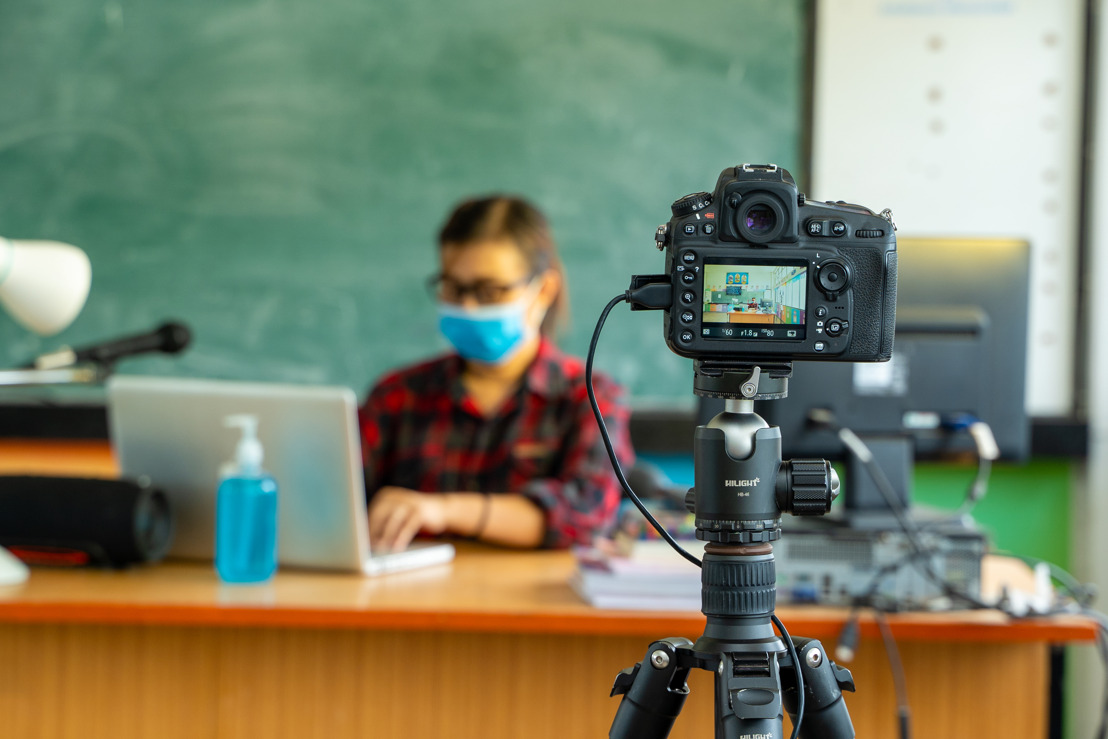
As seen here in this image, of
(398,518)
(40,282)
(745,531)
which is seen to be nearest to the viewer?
(745,531)

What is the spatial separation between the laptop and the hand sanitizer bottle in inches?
1.3

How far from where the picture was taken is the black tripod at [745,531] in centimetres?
61

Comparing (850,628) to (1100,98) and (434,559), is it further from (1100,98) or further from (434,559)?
(1100,98)

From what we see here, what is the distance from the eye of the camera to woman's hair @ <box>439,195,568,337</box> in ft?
6.08

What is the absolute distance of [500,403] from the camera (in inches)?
76.2

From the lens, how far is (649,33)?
2469mm

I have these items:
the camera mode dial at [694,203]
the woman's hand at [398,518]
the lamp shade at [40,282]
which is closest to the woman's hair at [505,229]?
the woman's hand at [398,518]

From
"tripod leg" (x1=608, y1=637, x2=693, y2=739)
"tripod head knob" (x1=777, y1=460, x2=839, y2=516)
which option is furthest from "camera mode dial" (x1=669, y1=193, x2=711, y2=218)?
"tripod leg" (x1=608, y1=637, x2=693, y2=739)

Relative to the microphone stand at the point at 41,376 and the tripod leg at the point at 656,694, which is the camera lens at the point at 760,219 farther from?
the microphone stand at the point at 41,376

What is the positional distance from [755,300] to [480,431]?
132cm

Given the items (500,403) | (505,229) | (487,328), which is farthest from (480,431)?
(505,229)

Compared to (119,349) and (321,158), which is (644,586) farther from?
(321,158)

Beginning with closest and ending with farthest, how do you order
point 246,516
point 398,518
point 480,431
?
1. point 246,516
2. point 398,518
3. point 480,431

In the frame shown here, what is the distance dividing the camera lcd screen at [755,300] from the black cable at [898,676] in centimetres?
67
